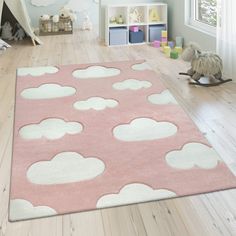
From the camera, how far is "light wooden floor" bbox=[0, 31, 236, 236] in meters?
1.48

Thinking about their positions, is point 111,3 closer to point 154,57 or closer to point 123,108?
point 154,57

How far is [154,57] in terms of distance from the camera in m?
4.13

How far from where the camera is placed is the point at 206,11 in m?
4.11

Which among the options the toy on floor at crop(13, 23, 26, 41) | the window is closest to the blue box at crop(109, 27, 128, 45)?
the window

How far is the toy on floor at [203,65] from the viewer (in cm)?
313

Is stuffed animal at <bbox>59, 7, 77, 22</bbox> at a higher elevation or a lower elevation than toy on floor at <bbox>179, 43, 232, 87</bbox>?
higher

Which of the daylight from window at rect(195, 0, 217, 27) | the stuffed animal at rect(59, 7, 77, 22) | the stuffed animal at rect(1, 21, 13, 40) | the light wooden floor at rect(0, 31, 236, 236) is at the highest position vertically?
the stuffed animal at rect(59, 7, 77, 22)

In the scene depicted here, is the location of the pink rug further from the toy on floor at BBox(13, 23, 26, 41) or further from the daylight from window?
the toy on floor at BBox(13, 23, 26, 41)

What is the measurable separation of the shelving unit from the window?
53 cm

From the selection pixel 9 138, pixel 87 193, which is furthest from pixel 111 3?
pixel 87 193

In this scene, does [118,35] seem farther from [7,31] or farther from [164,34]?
[7,31]

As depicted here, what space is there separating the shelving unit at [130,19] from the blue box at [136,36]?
39 millimetres

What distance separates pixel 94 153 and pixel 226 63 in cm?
176

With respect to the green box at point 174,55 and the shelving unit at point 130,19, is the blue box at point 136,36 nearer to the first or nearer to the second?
the shelving unit at point 130,19
